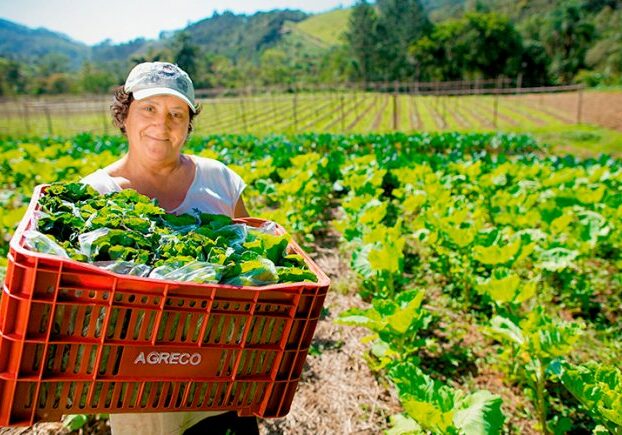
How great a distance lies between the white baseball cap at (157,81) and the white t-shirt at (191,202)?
42 centimetres

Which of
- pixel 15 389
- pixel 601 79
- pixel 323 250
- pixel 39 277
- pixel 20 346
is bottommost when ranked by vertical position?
pixel 323 250

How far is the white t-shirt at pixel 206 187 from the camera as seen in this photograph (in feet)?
7.12

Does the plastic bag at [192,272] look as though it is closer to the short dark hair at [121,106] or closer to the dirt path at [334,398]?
the short dark hair at [121,106]

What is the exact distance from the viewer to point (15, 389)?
1.35 metres

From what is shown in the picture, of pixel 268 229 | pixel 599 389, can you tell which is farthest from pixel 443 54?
pixel 268 229

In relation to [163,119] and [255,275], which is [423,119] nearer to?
[163,119]

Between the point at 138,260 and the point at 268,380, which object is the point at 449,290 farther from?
the point at 138,260

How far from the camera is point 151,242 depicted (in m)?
1.63

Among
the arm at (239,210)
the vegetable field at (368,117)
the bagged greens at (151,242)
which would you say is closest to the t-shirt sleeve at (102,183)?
the bagged greens at (151,242)

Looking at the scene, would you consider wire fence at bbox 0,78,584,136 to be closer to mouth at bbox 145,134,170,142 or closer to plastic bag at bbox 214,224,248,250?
mouth at bbox 145,134,170,142

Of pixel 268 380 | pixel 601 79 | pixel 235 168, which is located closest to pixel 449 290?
pixel 268 380

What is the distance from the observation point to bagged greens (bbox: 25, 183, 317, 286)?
1434 millimetres

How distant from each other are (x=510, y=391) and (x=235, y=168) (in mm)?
5879

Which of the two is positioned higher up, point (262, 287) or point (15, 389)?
point (262, 287)
